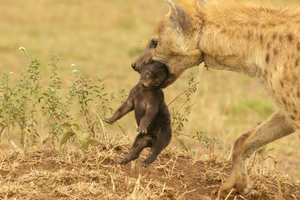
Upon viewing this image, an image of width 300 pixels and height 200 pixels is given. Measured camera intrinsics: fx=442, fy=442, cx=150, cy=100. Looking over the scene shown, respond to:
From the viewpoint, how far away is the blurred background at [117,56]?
6.13 metres

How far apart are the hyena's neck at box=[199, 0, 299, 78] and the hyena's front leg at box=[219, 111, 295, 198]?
1.49ft

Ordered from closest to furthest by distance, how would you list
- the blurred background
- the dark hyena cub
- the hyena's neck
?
the dark hyena cub < the hyena's neck < the blurred background

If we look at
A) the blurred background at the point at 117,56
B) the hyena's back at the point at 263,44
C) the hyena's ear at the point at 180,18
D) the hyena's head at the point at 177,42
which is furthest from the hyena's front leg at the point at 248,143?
the blurred background at the point at 117,56

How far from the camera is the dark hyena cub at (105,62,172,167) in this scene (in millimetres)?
3070

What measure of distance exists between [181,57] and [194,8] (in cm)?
41

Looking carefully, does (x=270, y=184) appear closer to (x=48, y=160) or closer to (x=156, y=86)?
(x=156, y=86)

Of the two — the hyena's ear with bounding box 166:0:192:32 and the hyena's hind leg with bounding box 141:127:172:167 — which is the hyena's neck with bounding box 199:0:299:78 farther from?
the hyena's hind leg with bounding box 141:127:172:167

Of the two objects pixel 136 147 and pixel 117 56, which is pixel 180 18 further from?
pixel 117 56

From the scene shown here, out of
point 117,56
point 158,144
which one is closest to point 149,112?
point 158,144

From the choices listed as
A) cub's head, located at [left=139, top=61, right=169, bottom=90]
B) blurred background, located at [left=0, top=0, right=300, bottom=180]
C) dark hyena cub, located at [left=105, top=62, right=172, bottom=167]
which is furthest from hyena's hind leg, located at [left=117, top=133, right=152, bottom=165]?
blurred background, located at [left=0, top=0, right=300, bottom=180]

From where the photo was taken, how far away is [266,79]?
310cm

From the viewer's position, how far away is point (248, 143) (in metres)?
3.51

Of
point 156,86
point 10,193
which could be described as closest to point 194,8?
point 156,86

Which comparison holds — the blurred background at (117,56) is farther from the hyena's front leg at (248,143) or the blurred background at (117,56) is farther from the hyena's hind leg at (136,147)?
the hyena's hind leg at (136,147)
